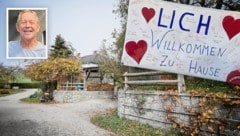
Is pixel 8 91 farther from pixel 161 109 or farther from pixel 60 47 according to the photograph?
pixel 161 109

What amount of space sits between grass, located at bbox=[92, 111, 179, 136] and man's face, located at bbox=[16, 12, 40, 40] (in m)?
2.72

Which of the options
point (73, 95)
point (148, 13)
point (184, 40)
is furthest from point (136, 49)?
point (73, 95)

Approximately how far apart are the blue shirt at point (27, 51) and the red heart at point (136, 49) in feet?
5.61

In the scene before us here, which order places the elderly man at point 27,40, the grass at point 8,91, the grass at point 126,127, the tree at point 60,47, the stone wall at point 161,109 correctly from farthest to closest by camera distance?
the tree at point 60,47 < the grass at point 8,91 < the grass at point 126,127 < the elderly man at point 27,40 < the stone wall at point 161,109

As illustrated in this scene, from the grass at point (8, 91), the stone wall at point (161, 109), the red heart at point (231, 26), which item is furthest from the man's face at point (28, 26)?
the grass at point (8, 91)

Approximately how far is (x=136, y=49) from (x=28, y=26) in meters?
2.22

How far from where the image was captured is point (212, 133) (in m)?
5.56

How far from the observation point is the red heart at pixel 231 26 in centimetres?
594

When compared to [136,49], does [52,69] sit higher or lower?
lower

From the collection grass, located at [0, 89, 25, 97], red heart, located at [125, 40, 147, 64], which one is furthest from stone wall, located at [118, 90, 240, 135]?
grass, located at [0, 89, 25, 97]

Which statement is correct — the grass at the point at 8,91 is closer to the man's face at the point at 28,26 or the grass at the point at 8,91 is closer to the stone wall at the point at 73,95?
the stone wall at the point at 73,95

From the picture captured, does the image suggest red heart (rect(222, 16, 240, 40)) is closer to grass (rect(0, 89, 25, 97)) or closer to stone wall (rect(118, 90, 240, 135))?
stone wall (rect(118, 90, 240, 135))

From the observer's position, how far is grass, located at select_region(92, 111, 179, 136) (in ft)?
22.0

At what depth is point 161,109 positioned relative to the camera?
7.00 meters
